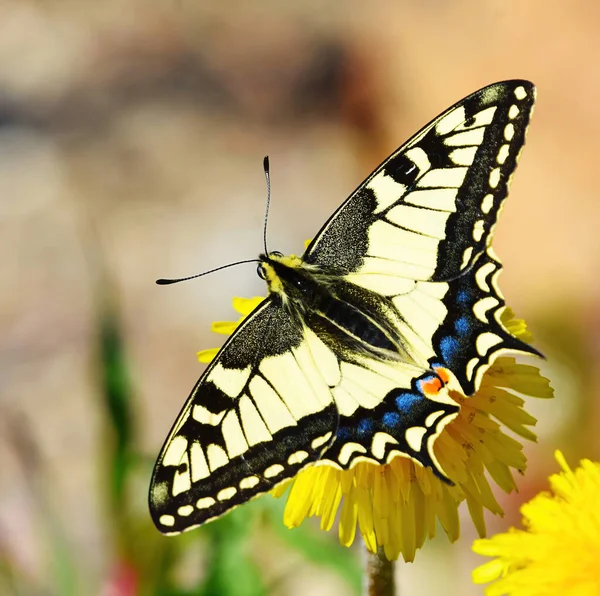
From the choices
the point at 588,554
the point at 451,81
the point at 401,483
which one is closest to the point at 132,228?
the point at 451,81

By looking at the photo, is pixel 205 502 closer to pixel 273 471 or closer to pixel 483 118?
pixel 273 471

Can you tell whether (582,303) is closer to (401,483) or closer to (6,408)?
(401,483)

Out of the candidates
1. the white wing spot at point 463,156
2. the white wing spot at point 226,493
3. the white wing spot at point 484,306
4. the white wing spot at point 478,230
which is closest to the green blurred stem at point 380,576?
the white wing spot at point 226,493

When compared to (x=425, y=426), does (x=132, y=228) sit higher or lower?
higher

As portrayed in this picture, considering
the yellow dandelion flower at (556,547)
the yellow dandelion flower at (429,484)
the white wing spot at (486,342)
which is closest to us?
the yellow dandelion flower at (556,547)

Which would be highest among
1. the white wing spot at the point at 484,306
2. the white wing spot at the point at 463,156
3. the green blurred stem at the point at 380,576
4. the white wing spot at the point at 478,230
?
the white wing spot at the point at 463,156

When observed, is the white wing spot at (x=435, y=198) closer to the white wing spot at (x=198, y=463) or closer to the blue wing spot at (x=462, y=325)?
the blue wing spot at (x=462, y=325)

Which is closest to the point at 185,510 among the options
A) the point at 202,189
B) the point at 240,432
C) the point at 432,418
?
the point at 240,432

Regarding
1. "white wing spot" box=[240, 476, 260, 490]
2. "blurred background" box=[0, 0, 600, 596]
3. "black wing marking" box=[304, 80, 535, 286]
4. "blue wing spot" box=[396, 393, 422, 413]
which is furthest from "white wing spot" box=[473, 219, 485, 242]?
"blurred background" box=[0, 0, 600, 596]
